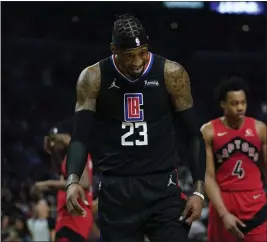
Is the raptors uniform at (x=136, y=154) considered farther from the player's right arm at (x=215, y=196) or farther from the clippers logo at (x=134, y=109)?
the player's right arm at (x=215, y=196)

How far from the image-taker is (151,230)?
3768 millimetres

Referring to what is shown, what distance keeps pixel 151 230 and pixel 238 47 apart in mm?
13671

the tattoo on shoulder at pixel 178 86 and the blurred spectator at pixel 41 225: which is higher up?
the tattoo on shoulder at pixel 178 86

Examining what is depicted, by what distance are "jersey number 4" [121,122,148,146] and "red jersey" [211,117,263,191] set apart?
6.28 feet

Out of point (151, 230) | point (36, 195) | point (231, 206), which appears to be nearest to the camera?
point (151, 230)

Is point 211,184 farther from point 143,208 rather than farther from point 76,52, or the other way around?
point 76,52


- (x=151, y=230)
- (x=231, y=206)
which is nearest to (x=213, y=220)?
(x=231, y=206)

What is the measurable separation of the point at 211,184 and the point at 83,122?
2012 millimetres

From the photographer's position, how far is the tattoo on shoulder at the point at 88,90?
3846 millimetres

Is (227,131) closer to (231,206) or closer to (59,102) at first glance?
(231,206)

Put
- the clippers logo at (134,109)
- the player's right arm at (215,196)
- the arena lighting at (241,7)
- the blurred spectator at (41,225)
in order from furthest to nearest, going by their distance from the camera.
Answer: the arena lighting at (241,7)
the blurred spectator at (41,225)
the player's right arm at (215,196)
the clippers logo at (134,109)

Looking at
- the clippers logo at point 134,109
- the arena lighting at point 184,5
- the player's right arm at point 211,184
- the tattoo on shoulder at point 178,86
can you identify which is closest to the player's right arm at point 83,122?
the clippers logo at point 134,109

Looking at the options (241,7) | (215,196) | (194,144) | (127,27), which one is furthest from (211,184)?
(241,7)

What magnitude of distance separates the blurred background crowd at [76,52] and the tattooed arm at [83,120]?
38.4 ft
